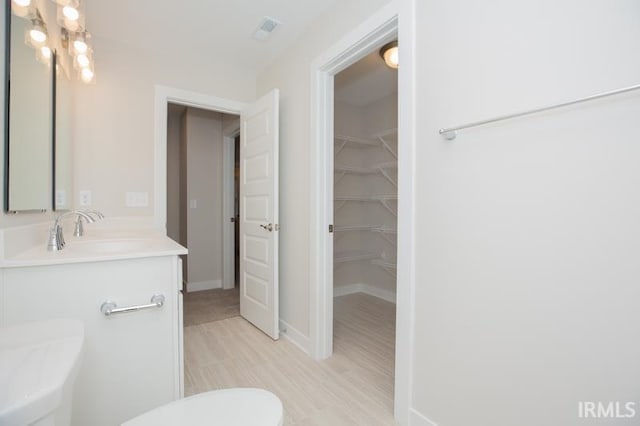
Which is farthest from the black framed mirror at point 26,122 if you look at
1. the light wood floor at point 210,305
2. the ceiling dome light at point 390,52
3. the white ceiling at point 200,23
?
the ceiling dome light at point 390,52

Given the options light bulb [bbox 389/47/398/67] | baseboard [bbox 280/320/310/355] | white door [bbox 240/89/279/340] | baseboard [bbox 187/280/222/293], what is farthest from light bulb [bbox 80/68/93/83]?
baseboard [bbox 187/280/222/293]

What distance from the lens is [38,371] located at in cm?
57

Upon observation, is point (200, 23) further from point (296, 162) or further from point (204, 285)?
point (204, 285)

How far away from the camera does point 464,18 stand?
1.21m

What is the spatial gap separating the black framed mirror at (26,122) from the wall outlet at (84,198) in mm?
596

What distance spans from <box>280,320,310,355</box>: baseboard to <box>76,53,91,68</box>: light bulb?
7.64 feet

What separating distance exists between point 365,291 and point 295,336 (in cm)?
177

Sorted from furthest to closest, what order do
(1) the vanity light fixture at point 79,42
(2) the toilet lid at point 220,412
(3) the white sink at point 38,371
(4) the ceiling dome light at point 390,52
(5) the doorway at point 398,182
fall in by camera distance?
1. (4) the ceiling dome light at point 390,52
2. (1) the vanity light fixture at point 79,42
3. (5) the doorway at point 398,182
4. (2) the toilet lid at point 220,412
5. (3) the white sink at point 38,371

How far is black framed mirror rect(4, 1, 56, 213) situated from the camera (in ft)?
3.85

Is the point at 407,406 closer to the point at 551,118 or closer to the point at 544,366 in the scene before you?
the point at 544,366

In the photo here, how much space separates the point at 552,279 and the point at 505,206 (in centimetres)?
28

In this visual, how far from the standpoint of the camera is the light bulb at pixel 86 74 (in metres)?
2.02

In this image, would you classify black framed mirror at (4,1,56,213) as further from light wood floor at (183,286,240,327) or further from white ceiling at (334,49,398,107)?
white ceiling at (334,49,398,107)

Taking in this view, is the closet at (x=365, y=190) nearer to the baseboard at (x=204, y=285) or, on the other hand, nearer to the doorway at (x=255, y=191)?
the doorway at (x=255, y=191)
